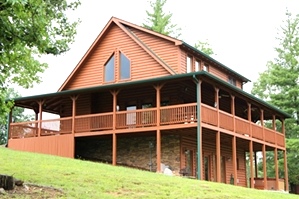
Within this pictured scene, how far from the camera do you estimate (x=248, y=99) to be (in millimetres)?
26312

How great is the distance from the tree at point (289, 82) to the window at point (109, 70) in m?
15.7

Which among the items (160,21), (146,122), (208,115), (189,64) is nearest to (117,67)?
(189,64)

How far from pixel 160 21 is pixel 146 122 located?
2640 cm

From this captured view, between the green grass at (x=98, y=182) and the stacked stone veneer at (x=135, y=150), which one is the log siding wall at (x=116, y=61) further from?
the green grass at (x=98, y=182)

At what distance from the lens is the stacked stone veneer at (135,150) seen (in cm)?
2491

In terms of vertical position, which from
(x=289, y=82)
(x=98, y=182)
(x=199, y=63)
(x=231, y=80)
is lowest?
(x=98, y=182)

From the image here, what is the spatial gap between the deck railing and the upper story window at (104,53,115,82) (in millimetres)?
3188

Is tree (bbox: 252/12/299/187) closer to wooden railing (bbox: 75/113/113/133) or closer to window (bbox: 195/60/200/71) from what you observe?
window (bbox: 195/60/200/71)

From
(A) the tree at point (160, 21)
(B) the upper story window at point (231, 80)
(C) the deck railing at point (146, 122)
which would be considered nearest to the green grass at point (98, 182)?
(C) the deck railing at point (146, 122)

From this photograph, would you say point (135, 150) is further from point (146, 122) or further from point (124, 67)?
point (124, 67)

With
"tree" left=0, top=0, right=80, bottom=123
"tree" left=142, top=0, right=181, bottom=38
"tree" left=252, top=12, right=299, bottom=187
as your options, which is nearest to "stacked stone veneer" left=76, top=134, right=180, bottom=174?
"tree" left=0, top=0, right=80, bottom=123

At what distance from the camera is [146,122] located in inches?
941

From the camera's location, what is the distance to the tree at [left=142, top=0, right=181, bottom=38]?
159 feet

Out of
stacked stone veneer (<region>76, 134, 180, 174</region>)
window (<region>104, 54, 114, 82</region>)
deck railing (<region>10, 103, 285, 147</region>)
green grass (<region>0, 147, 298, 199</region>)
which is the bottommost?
green grass (<region>0, 147, 298, 199</region>)
